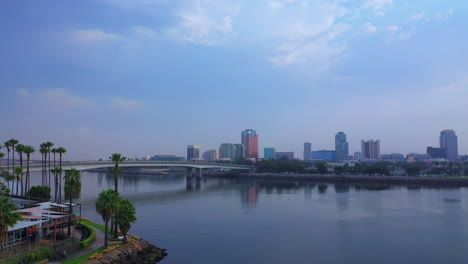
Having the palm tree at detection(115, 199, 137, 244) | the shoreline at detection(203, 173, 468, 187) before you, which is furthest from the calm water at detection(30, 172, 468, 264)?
the shoreline at detection(203, 173, 468, 187)

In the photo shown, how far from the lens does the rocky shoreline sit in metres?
24.9

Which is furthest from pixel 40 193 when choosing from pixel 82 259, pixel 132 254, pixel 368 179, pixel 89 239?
pixel 368 179

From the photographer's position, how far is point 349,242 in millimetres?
35250

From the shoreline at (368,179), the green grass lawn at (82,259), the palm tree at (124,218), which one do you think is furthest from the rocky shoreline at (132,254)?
the shoreline at (368,179)

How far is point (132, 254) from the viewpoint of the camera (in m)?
28.2

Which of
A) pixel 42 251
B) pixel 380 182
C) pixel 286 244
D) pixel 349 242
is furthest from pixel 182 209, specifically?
pixel 380 182

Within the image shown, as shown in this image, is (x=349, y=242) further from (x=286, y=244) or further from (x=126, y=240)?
(x=126, y=240)

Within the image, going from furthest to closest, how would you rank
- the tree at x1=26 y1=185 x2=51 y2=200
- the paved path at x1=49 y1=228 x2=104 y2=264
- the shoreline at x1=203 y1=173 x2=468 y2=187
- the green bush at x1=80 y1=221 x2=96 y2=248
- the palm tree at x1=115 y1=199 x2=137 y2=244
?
the shoreline at x1=203 y1=173 x2=468 y2=187
the tree at x1=26 y1=185 x2=51 y2=200
the palm tree at x1=115 y1=199 x2=137 y2=244
the green bush at x1=80 y1=221 x2=96 y2=248
the paved path at x1=49 y1=228 x2=104 y2=264

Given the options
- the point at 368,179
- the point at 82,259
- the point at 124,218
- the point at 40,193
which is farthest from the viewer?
the point at 368,179

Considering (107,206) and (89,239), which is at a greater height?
(107,206)

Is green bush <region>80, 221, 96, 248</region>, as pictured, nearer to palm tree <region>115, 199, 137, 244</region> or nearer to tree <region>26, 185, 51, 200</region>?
palm tree <region>115, 199, 137, 244</region>

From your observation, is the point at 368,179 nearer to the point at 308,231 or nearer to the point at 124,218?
the point at 308,231

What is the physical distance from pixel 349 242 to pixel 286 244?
6.77m

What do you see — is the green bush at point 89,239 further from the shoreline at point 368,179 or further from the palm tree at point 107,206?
the shoreline at point 368,179
